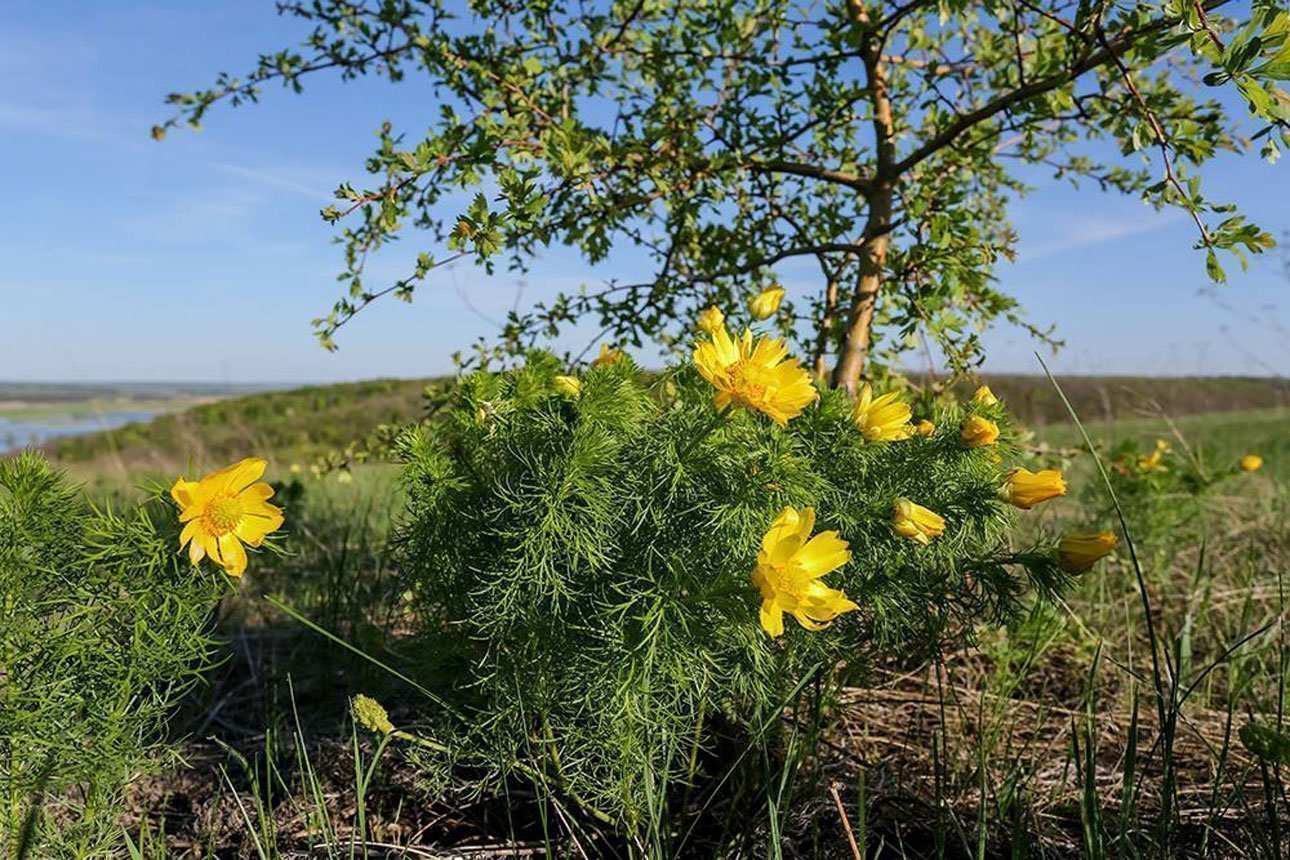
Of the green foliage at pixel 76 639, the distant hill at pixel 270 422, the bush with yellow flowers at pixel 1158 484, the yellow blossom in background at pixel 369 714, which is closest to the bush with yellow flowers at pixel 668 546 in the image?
the yellow blossom in background at pixel 369 714

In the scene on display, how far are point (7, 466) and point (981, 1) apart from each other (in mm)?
2189

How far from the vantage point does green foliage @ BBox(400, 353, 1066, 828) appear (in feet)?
4.47

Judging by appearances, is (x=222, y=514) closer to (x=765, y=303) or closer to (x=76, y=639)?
(x=76, y=639)

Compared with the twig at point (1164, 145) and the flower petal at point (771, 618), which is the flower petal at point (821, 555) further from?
the twig at point (1164, 145)

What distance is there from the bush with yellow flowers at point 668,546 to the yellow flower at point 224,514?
23cm

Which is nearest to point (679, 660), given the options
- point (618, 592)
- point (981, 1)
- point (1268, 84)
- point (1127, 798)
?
point (618, 592)

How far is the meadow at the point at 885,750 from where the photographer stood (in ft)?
4.96

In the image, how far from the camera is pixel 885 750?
6.40ft

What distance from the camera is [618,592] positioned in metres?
1.37

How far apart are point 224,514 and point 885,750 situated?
1390 mm

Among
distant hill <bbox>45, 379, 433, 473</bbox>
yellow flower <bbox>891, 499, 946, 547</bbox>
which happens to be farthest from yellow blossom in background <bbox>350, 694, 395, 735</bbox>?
distant hill <bbox>45, 379, 433, 473</bbox>

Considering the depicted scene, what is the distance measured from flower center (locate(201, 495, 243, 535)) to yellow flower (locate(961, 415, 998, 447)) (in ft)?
3.77

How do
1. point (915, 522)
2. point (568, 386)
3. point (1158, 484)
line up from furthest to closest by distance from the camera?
point (1158, 484) → point (568, 386) → point (915, 522)

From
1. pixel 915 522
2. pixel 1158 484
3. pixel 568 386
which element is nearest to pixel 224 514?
pixel 568 386
